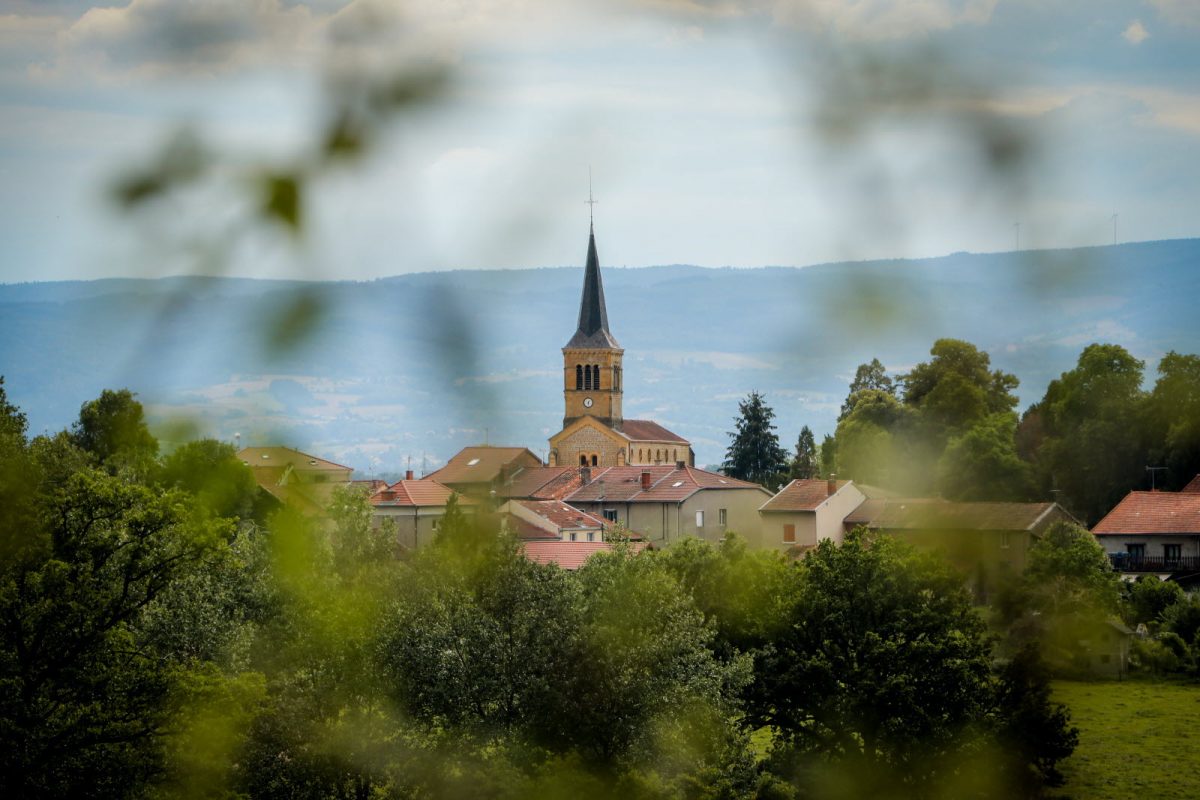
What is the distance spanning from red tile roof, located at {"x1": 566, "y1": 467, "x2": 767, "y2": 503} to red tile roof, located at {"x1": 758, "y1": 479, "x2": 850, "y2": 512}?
406 cm

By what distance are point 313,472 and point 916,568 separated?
66.0ft

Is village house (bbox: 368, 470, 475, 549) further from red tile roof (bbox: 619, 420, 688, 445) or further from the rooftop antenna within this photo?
red tile roof (bbox: 619, 420, 688, 445)

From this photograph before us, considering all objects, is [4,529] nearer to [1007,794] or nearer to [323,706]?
[323,706]

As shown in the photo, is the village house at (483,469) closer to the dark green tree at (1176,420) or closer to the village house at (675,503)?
the dark green tree at (1176,420)

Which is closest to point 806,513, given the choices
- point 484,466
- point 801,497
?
point 801,497

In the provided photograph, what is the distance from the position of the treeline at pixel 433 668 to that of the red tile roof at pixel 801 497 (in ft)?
94.4

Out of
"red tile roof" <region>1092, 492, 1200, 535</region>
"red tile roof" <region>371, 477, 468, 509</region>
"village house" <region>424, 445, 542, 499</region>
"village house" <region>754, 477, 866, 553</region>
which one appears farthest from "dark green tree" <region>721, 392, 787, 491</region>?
"village house" <region>424, 445, 542, 499</region>

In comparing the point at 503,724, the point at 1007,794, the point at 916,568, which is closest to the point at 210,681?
the point at 503,724

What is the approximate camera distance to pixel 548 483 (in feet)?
217

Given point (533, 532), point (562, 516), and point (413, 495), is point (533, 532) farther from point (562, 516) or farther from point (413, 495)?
point (413, 495)

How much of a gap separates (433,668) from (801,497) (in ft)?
124

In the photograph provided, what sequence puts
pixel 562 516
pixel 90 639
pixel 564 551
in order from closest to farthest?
pixel 90 639
pixel 564 551
pixel 562 516

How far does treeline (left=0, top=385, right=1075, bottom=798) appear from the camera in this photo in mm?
18656

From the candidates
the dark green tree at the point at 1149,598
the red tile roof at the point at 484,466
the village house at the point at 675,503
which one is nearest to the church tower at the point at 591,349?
the red tile roof at the point at 484,466
